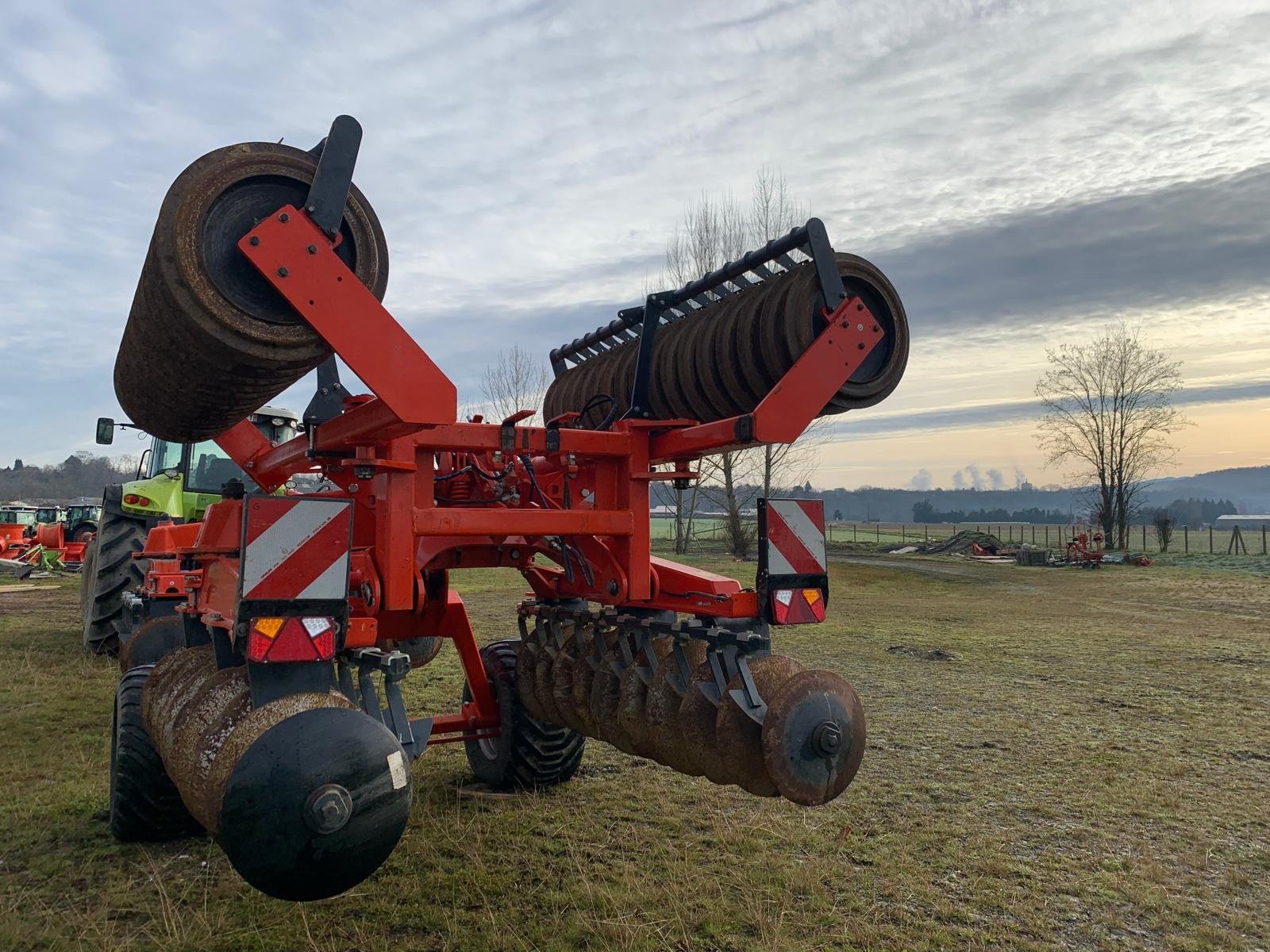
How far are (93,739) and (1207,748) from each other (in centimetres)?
740

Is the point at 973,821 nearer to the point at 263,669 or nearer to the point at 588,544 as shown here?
the point at 588,544

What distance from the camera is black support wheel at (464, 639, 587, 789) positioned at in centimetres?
503

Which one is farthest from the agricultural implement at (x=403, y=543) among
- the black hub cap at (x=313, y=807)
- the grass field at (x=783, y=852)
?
the grass field at (x=783, y=852)

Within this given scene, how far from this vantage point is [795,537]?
151 inches

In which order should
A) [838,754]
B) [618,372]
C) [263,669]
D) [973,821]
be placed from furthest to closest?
[618,372]
[973,821]
[838,754]
[263,669]

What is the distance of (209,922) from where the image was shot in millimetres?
3455

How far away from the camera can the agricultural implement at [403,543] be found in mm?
2721

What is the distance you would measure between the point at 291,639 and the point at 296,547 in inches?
11.7

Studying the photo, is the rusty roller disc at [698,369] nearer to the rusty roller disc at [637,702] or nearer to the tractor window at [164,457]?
the rusty roller disc at [637,702]

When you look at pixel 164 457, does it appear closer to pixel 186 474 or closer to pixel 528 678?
pixel 186 474

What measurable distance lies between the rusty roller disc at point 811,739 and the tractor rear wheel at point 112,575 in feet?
26.0

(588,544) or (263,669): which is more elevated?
(588,544)

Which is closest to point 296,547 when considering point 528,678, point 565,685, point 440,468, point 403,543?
point 403,543

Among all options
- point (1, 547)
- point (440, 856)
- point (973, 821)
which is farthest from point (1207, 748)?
point (1, 547)
